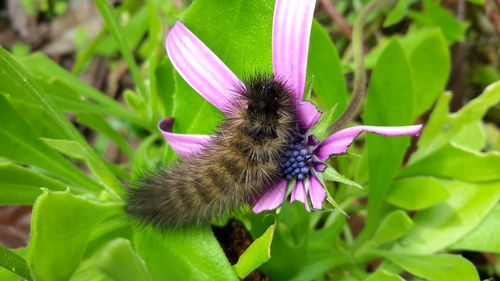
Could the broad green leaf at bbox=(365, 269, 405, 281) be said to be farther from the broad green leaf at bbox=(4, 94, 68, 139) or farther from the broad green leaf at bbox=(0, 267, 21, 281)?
the broad green leaf at bbox=(4, 94, 68, 139)

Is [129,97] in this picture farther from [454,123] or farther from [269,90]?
[454,123]

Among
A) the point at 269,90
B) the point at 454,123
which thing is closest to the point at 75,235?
the point at 269,90

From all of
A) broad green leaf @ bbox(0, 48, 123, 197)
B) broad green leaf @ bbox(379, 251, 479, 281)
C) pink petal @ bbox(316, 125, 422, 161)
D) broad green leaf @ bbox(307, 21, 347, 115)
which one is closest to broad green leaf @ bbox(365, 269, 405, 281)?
broad green leaf @ bbox(379, 251, 479, 281)

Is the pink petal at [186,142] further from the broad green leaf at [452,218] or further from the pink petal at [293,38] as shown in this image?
the broad green leaf at [452,218]

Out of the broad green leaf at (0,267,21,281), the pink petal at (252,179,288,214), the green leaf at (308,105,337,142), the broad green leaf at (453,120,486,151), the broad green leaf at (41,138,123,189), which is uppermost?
the broad green leaf at (41,138,123,189)

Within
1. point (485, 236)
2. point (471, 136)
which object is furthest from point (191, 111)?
point (471, 136)

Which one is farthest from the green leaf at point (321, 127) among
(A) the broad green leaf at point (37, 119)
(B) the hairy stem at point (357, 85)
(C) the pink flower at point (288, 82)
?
(A) the broad green leaf at point (37, 119)
